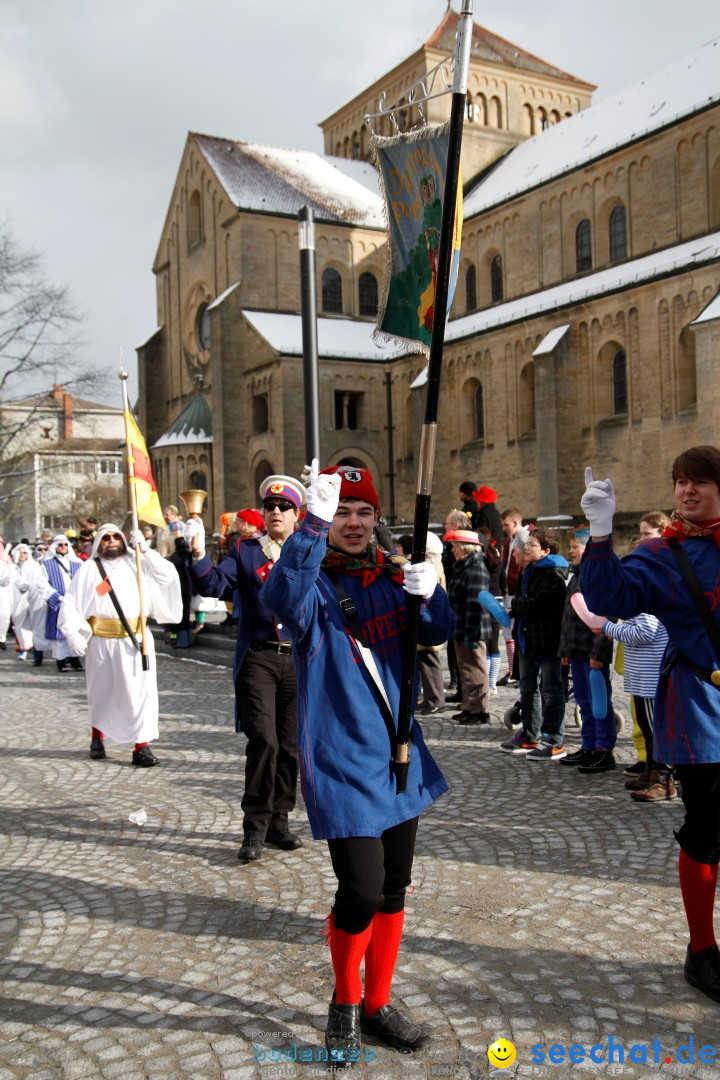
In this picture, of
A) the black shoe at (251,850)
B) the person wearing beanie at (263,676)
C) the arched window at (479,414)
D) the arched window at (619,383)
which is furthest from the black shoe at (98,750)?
the arched window at (479,414)

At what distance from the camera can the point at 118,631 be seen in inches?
311

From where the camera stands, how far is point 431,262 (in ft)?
11.7

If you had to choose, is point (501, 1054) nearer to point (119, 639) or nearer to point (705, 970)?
point (705, 970)

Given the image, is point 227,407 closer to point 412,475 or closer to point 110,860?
point 412,475

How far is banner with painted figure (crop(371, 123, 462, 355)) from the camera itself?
3621 millimetres

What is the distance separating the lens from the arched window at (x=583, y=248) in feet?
106

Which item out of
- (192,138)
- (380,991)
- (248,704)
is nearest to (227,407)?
(192,138)

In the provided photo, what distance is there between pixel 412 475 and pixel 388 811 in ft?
111

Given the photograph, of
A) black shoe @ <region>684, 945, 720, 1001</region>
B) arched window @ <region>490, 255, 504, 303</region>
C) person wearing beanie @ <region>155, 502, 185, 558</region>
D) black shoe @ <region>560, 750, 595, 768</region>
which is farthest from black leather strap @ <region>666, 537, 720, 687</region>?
arched window @ <region>490, 255, 504, 303</region>

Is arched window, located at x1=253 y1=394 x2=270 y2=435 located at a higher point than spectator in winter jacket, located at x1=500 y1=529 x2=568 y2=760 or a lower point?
higher

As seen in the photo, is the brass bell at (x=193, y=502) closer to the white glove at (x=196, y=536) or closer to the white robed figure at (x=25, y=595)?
the white glove at (x=196, y=536)

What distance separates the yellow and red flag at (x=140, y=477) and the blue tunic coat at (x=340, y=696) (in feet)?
14.7

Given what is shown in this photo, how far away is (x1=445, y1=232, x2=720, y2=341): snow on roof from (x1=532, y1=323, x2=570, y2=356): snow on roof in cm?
73

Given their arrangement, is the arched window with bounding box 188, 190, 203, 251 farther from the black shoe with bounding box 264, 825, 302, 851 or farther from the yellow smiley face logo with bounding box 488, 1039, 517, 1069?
the yellow smiley face logo with bounding box 488, 1039, 517, 1069
